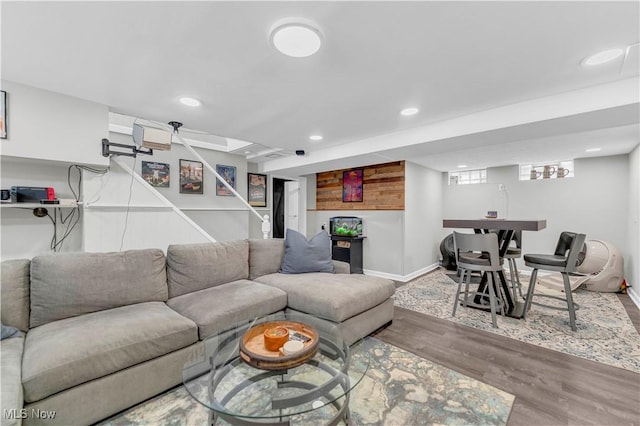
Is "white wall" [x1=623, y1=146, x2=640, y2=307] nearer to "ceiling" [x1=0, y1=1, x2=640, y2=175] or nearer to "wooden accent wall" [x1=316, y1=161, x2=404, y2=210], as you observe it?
"ceiling" [x1=0, y1=1, x2=640, y2=175]

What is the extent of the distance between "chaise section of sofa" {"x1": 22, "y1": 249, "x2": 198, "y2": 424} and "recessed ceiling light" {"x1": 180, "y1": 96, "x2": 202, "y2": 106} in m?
1.48

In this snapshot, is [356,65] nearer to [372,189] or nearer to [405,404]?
[405,404]

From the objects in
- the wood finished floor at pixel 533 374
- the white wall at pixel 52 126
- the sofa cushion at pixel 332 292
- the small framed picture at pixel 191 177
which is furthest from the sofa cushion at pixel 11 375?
the small framed picture at pixel 191 177

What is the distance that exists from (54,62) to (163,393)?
243 cm

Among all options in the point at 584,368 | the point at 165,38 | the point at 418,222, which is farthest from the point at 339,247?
the point at 165,38

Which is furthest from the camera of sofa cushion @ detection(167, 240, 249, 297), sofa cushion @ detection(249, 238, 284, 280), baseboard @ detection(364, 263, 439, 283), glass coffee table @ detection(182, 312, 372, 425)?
baseboard @ detection(364, 263, 439, 283)

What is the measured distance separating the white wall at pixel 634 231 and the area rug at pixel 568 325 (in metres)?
0.31

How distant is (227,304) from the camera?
2162 mm

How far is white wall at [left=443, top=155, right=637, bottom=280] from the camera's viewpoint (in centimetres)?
432

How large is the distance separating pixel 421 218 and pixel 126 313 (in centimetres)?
473

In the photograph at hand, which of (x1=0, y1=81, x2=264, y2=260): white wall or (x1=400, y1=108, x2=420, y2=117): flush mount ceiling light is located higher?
(x1=400, y1=108, x2=420, y2=117): flush mount ceiling light

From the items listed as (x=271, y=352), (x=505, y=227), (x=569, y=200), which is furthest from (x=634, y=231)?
(x=271, y=352)

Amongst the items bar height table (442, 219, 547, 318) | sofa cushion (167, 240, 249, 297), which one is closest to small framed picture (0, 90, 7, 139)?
sofa cushion (167, 240, 249, 297)

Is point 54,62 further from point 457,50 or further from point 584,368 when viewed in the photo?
point 584,368
